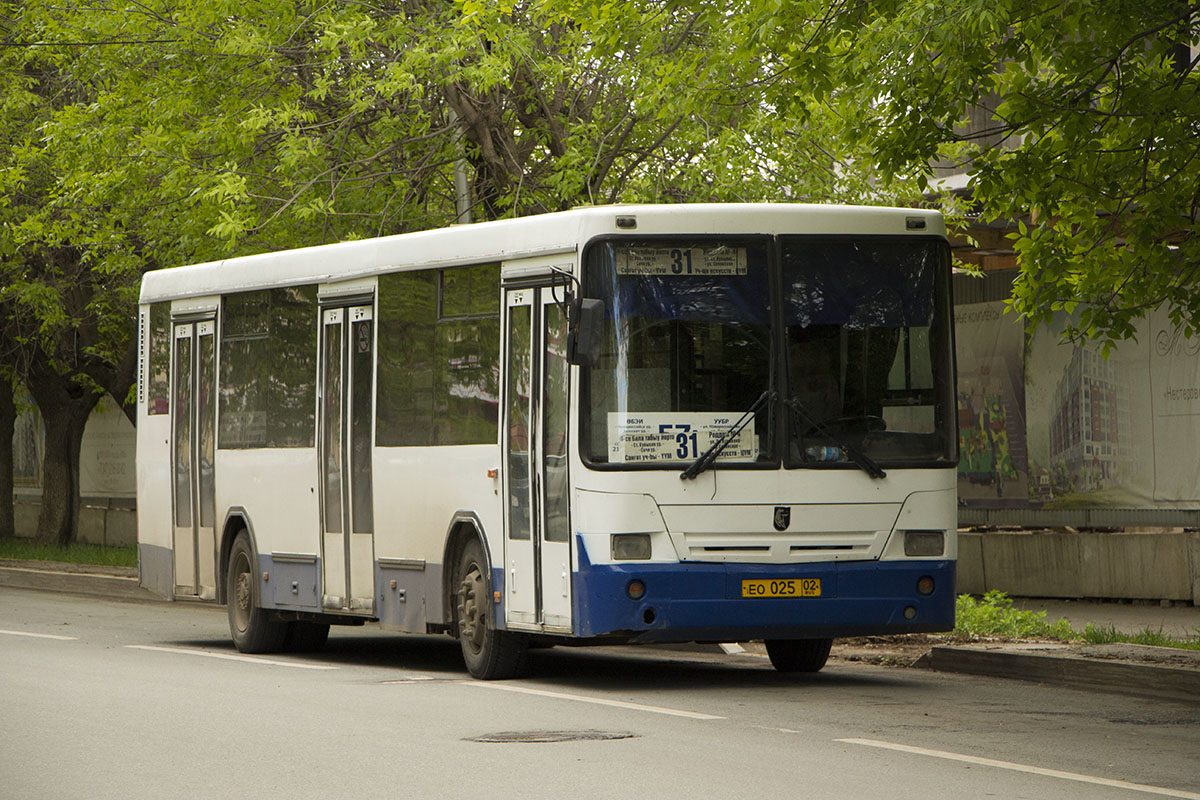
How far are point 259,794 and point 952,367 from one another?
624 centimetres

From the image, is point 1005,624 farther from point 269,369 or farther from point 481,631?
point 269,369

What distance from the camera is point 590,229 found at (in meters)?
12.5

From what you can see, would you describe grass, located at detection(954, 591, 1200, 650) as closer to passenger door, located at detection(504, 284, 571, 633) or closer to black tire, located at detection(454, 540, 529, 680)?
black tire, located at detection(454, 540, 529, 680)

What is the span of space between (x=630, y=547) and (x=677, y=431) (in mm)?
757

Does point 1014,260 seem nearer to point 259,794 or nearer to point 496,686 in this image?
point 496,686

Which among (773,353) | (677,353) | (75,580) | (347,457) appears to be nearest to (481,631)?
(347,457)

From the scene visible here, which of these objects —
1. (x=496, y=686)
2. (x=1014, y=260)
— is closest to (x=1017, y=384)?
(x=1014, y=260)

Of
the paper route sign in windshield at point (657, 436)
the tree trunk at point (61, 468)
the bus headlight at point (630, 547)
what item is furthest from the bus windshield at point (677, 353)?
the tree trunk at point (61, 468)

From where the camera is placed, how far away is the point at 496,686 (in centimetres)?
1292

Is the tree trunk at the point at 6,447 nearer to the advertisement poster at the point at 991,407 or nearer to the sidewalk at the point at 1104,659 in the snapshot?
the advertisement poster at the point at 991,407

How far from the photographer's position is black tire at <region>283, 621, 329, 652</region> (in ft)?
54.7

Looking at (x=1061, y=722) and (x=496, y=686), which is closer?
(x=1061, y=722)

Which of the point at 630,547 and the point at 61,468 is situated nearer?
the point at 630,547

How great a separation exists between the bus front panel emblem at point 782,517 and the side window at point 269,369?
4.46 m
